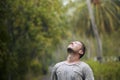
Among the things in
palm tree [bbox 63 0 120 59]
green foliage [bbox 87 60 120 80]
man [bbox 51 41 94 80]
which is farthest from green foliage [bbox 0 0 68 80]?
man [bbox 51 41 94 80]

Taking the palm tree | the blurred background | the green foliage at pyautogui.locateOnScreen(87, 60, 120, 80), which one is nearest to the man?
the green foliage at pyautogui.locateOnScreen(87, 60, 120, 80)

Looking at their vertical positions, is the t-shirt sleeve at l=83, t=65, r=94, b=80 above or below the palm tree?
below

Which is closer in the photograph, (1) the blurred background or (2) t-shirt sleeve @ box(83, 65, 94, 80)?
(2) t-shirt sleeve @ box(83, 65, 94, 80)

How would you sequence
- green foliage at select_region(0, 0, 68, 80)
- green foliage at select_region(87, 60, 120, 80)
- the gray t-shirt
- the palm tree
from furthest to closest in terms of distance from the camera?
1. the palm tree
2. green foliage at select_region(0, 0, 68, 80)
3. green foliage at select_region(87, 60, 120, 80)
4. the gray t-shirt

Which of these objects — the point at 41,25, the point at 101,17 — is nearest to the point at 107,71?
the point at 101,17

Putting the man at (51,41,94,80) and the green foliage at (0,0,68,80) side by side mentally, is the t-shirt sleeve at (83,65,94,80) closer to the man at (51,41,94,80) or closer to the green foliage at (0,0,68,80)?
the man at (51,41,94,80)

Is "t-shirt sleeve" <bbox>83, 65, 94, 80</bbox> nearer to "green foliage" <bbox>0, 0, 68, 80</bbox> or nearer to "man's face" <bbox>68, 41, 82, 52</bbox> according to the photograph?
"man's face" <bbox>68, 41, 82, 52</bbox>

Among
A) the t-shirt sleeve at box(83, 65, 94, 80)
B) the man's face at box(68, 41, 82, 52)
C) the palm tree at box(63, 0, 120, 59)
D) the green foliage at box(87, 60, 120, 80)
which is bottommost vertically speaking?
the green foliage at box(87, 60, 120, 80)

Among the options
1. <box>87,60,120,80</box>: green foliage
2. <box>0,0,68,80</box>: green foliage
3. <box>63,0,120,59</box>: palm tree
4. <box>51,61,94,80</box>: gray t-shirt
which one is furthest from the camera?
<box>63,0,120,59</box>: palm tree

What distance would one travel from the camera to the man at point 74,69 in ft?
7.88

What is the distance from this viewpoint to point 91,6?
10977 millimetres

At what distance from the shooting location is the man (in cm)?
240

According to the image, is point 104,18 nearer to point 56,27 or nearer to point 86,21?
point 86,21

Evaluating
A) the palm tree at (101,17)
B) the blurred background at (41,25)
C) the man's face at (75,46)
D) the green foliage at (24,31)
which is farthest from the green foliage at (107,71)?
the man's face at (75,46)
